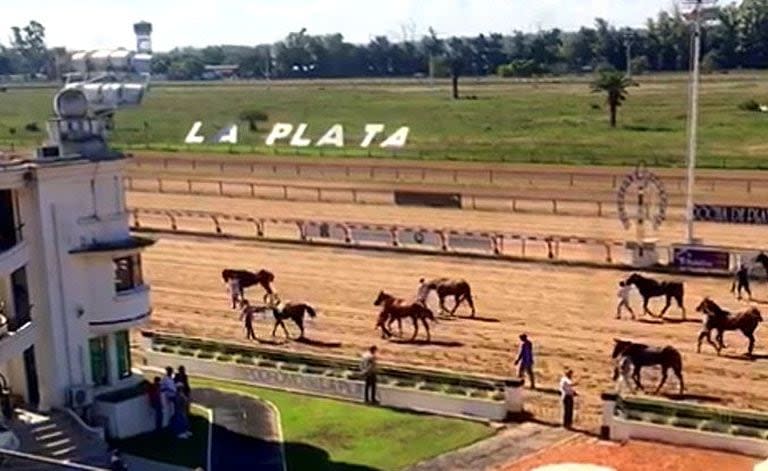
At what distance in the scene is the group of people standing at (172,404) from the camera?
853 inches

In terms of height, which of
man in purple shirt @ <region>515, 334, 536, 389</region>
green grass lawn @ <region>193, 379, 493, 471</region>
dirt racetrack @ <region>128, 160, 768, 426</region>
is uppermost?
man in purple shirt @ <region>515, 334, 536, 389</region>

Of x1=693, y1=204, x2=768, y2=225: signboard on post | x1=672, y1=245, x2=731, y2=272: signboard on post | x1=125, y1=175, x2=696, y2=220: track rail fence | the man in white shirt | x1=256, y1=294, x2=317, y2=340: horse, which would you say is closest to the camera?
the man in white shirt

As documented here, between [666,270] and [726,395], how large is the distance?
40.7 feet

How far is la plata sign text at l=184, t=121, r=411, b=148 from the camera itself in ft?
248

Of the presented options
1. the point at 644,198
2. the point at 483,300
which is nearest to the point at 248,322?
the point at 483,300

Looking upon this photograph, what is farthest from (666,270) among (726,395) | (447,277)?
(726,395)

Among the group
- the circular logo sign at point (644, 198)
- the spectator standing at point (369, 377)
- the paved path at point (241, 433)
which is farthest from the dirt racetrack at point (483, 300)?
the paved path at point (241, 433)

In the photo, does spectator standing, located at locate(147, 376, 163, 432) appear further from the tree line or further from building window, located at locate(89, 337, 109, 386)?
the tree line

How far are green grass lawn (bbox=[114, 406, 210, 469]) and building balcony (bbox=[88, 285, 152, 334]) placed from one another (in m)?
2.06

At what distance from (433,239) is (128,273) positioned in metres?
18.2

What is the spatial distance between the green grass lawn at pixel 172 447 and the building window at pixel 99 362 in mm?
1379

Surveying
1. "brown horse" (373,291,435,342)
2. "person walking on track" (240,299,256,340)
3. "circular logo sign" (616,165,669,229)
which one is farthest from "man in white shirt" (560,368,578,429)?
"circular logo sign" (616,165,669,229)

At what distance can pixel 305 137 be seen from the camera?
271 ft

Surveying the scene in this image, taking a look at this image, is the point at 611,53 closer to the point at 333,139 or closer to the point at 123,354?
the point at 333,139
